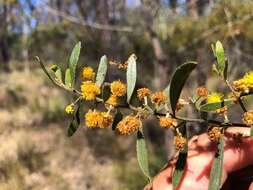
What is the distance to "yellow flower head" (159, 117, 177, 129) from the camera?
0.73 metres

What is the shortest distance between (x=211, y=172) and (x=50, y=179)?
9.75ft

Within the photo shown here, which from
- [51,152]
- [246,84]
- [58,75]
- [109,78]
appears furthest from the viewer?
[51,152]

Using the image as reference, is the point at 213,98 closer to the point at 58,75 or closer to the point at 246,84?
the point at 246,84

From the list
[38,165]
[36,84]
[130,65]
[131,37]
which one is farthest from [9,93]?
[130,65]

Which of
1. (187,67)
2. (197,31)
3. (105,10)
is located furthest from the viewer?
(105,10)

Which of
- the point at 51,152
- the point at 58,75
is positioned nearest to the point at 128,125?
the point at 58,75

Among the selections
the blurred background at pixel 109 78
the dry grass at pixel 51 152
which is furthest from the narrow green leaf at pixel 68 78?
the dry grass at pixel 51 152

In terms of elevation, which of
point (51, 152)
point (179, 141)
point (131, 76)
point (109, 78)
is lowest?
point (51, 152)

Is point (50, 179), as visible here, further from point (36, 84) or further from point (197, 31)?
point (36, 84)

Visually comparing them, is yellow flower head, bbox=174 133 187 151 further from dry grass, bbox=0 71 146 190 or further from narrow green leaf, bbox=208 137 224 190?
dry grass, bbox=0 71 146 190

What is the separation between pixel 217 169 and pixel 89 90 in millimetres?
215

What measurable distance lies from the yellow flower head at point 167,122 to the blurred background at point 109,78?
112 cm

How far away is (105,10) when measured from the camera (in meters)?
3.88

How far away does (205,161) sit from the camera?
2.76 feet
